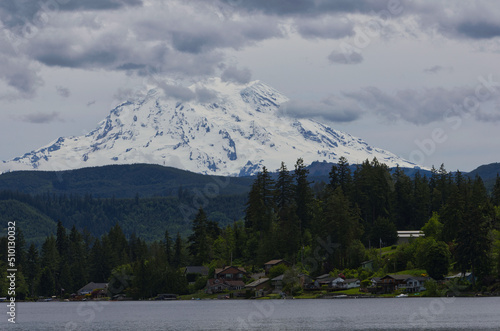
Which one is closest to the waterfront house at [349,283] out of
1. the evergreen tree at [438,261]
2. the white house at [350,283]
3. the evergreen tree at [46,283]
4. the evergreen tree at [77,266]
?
the white house at [350,283]

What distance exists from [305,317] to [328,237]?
4544cm

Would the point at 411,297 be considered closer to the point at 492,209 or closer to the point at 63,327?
the point at 492,209

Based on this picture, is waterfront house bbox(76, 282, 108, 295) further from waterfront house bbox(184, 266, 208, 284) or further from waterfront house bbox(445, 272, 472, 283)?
waterfront house bbox(445, 272, 472, 283)

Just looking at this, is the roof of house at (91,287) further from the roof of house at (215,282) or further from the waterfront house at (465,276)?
the waterfront house at (465,276)

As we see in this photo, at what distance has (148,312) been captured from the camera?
11219 cm

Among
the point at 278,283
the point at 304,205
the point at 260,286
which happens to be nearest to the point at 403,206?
the point at 304,205

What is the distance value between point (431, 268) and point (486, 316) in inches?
1462

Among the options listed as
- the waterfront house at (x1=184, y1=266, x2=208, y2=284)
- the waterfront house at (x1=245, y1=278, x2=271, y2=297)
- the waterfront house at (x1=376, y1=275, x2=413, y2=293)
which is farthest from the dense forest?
the waterfront house at (x1=245, y1=278, x2=271, y2=297)

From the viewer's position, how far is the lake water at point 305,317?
78.0 meters

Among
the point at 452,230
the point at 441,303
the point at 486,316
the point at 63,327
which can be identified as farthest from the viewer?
the point at 452,230

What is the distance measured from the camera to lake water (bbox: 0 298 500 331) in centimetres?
7800

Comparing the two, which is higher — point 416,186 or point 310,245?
point 416,186

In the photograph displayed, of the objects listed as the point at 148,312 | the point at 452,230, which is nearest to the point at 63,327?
the point at 148,312

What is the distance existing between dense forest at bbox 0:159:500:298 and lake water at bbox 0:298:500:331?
430 inches
